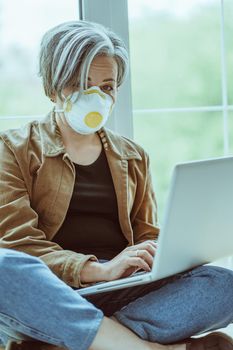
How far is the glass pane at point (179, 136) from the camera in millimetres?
8766

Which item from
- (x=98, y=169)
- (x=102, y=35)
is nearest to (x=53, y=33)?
(x=102, y=35)

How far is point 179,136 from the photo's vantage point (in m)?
8.90

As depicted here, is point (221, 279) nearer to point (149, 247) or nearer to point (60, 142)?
point (149, 247)

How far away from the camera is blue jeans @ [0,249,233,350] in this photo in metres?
1.81

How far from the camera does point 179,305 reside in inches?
76.5

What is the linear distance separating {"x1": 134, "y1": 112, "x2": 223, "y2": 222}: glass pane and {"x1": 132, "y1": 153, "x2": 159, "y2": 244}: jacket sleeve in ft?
20.0

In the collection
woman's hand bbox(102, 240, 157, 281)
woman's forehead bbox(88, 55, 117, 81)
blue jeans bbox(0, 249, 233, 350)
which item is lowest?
blue jeans bbox(0, 249, 233, 350)

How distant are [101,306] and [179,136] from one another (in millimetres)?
6919

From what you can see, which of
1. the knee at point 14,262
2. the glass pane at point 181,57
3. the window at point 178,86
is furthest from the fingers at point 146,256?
the glass pane at point 181,57

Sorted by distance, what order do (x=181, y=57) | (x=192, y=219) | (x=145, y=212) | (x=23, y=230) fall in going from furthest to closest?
(x=181, y=57), (x=145, y=212), (x=23, y=230), (x=192, y=219)

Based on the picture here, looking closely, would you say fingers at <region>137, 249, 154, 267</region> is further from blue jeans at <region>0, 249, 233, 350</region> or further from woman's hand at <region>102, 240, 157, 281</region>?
blue jeans at <region>0, 249, 233, 350</region>

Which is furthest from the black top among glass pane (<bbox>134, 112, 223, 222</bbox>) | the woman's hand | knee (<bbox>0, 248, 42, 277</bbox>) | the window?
glass pane (<bbox>134, 112, 223, 222</bbox>)

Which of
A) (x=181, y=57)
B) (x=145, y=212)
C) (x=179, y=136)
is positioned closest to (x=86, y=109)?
(x=145, y=212)

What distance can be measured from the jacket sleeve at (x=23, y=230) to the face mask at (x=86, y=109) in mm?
206
